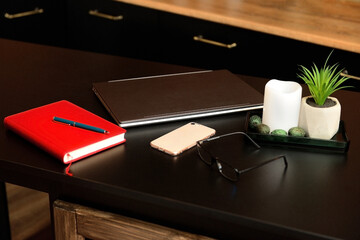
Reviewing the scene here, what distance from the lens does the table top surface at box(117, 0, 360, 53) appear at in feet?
7.82

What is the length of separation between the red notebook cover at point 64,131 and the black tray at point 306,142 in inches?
14.0

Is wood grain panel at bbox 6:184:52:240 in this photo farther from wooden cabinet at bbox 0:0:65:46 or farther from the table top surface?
the table top surface

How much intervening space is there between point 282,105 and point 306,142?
11 cm

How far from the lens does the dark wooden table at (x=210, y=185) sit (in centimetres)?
120

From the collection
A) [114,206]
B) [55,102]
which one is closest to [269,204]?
[114,206]

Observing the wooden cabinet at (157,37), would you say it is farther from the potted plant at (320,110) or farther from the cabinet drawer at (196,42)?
the potted plant at (320,110)

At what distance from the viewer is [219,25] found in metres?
2.69

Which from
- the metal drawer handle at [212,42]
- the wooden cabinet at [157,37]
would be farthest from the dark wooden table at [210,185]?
the metal drawer handle at [212,42]

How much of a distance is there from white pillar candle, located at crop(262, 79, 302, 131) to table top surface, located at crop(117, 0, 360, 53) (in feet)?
3.04

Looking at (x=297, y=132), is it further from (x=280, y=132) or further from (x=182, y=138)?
(x=182, y=138)

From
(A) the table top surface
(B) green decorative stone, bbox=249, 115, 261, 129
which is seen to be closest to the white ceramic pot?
(B) green decorative stone, bbox=249, 115, 261, 129

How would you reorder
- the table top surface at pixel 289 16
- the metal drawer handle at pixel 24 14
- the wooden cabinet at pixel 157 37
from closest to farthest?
the table top surface at pixel 289 16, the wooden cabinet at pixel 157 37, the metal drawer handle at pixel 24 14

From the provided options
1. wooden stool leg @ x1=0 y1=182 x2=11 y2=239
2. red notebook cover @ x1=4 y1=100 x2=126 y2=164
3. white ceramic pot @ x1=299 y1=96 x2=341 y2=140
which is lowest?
wooden stool leg @ x1=0 y1=182 x2=11 y2=239

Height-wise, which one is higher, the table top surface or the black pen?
the table top surface
